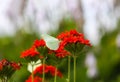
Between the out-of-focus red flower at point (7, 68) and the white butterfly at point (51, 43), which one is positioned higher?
the white butterfly at point (51, 43)

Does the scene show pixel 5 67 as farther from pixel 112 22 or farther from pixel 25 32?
pixel 25 32

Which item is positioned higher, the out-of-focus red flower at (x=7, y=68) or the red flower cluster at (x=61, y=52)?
the red flower cluster at (x=61, y=52)

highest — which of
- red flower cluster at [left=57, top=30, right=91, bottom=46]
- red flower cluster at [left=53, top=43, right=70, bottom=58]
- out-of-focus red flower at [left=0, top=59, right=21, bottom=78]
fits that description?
red flower cluster at [left=57, top=30, right=91, bottom=46]

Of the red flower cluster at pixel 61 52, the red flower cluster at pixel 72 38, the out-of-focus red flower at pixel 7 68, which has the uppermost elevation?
the red flower cluster at pixel 72 38

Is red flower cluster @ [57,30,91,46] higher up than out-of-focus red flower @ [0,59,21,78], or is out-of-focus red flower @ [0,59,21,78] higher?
red flower cluster @ [57,30,91,46]

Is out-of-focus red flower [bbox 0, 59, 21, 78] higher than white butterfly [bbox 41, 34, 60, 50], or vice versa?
white butterfly [bbox 41, 34, 60, 50]

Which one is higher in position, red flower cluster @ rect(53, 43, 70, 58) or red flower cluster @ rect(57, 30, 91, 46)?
red flower cluster @ rect(57, 30, 91, 46)

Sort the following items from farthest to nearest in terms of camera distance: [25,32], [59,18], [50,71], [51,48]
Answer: [25,32] < [59,18] < [50,71] < [51,48]

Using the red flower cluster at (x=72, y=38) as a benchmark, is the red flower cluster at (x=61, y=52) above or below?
below

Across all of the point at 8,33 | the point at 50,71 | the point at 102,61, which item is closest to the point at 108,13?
the point at 102,61

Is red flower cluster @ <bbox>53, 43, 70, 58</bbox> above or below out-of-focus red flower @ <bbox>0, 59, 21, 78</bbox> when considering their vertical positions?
above

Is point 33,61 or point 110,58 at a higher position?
point 110,58
